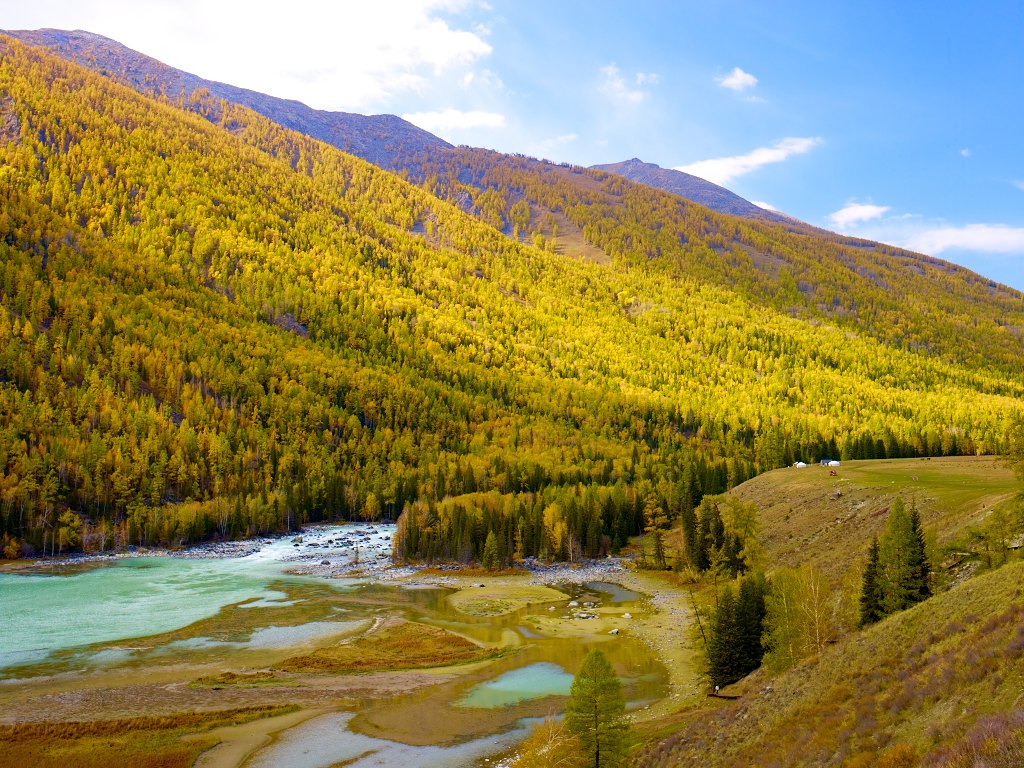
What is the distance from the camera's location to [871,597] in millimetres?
45375

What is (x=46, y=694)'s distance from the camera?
47469 mm

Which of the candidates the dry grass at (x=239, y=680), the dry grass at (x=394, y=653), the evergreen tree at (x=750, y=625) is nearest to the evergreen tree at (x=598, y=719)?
the evergreen tree at (x=750, y=625)

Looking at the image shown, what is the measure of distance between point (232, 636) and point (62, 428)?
111092 millimetres

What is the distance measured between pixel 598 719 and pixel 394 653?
115ft

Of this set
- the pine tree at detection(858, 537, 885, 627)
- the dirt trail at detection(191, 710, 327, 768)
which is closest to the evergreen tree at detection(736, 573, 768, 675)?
the pine tree at detection(858, 537, 885, 627)

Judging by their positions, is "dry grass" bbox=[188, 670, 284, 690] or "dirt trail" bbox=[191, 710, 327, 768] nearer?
"dirt trail" bbox=[191, 710, 327, 768]

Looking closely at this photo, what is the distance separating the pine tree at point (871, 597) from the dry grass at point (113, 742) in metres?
43.8

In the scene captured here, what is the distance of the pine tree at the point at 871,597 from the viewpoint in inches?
1768

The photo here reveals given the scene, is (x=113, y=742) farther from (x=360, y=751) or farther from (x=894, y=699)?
(x=894, y=699)

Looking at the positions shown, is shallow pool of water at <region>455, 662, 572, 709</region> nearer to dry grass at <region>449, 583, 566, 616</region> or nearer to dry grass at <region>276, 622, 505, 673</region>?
dry grass at <region>276, 622, 505, 673</region>

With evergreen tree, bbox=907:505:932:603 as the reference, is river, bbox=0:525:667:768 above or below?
below

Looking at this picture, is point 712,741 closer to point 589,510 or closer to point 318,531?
point 589,510

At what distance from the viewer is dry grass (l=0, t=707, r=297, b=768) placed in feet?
124

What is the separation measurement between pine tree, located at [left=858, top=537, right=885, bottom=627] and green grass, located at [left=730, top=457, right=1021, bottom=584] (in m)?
14.4
